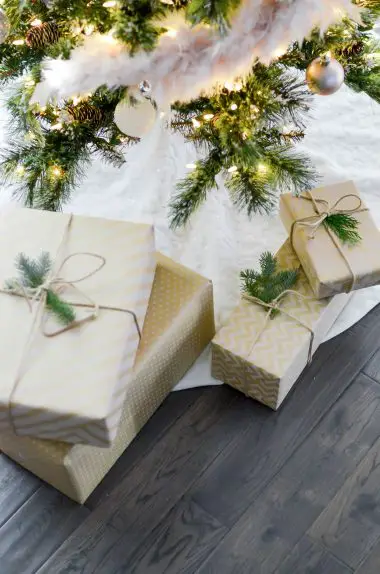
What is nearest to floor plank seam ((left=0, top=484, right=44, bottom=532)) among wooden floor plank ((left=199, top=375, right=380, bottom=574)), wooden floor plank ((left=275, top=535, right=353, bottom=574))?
wooden floor plank ((left=199, top=375, right=380, bottom=574))

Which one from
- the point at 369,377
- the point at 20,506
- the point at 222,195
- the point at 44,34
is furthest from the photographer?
the point at 222,195

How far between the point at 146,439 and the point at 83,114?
2.04 feet

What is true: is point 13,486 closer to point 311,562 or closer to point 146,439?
point 146,439

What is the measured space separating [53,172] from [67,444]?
50cm

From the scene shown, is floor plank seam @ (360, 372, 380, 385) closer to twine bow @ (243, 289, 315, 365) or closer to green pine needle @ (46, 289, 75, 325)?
twine bow @ (243, 289, 315, 365)

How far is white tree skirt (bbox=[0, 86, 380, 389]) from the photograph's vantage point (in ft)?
4.90

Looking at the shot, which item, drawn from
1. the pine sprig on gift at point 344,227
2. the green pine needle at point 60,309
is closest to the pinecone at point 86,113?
the green pine needle at point 60,309

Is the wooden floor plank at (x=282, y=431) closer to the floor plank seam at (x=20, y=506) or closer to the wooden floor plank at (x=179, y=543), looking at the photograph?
the wooden floor plank at (x=179, y=543)

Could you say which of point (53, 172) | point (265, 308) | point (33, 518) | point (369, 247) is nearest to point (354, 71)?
point (369, 247)

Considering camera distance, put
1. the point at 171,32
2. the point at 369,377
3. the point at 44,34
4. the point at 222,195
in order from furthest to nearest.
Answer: the point at 222,195, the point at 369,377, the point at 44,34, the point at 171,32

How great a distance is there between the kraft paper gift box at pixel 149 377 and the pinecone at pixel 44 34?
0.44 m

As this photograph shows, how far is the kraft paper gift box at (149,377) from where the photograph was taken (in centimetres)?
110

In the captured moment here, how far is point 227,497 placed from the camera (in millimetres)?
1196

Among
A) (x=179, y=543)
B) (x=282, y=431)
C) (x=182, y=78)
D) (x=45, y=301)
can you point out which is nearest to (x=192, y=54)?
(x=182, y=78)
